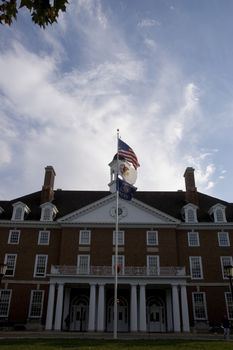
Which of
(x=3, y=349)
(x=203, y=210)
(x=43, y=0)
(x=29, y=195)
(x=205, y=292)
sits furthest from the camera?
(x=29, y=195)

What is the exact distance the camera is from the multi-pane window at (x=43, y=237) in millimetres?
35375

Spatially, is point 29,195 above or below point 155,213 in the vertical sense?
above

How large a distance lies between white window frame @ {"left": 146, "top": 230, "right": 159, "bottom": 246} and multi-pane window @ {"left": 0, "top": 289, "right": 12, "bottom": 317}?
1374 cm

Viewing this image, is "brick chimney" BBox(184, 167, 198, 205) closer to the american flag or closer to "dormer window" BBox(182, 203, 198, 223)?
"dormer window" BBox(182, 203, 198, 223)

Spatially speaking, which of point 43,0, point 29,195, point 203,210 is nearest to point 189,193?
point 203,210

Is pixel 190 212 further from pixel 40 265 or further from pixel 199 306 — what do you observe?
pixel 40 265

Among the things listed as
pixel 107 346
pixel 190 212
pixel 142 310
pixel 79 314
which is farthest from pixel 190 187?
pixel 107 346

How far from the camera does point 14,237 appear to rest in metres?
35.6

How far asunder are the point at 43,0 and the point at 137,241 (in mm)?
30770

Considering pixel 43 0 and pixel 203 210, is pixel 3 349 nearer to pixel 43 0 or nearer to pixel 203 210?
pixel 43 0

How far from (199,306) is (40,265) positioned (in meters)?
15.2

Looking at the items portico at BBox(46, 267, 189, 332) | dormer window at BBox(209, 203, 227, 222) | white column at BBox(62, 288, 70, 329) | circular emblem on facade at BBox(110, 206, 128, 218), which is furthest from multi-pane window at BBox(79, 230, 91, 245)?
dormer window at BBox(209, 203, 227, 222)

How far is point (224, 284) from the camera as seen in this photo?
108 ft

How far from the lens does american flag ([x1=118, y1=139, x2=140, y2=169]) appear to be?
81.6 feet
